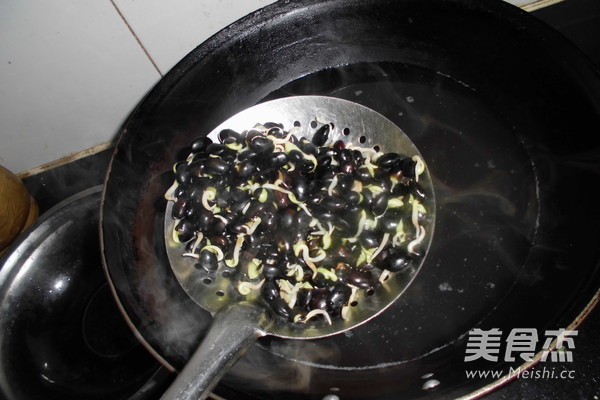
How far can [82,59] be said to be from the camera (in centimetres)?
110

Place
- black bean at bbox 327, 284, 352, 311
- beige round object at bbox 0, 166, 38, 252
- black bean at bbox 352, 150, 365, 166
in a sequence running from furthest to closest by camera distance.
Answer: beige round object at bbox 0, 166, 38, 252
black bean at bbox 352, 150, 365, 166
black bean at bbox 327, 284, 352, 311

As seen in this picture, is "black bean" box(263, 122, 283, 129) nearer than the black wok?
No

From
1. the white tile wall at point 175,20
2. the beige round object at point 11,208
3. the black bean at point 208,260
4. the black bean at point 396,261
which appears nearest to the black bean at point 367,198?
the black bean at point 396,261

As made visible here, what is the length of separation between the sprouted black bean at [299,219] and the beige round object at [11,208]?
480 mm

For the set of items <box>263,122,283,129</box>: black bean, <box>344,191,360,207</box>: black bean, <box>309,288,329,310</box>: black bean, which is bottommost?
<box>309,288,329,310</box>: black bean

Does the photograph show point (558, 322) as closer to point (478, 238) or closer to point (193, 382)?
point (478, 238)

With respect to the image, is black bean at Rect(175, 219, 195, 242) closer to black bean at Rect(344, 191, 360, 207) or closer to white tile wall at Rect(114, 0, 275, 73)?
black bean at Rect(344, 191, 360, 207)

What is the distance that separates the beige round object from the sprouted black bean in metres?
0.48

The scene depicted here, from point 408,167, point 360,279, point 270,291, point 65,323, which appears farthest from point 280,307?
point 65,323

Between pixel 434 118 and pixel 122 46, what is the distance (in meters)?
0.78

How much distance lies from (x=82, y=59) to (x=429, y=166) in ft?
2.87

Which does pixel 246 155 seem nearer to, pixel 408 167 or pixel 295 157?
pixel 295 157

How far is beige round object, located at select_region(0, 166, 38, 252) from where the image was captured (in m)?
1.10

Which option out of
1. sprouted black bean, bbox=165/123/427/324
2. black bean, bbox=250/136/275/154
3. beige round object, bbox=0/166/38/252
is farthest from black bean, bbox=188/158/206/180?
beige round object, bbox=0/166/38/252
